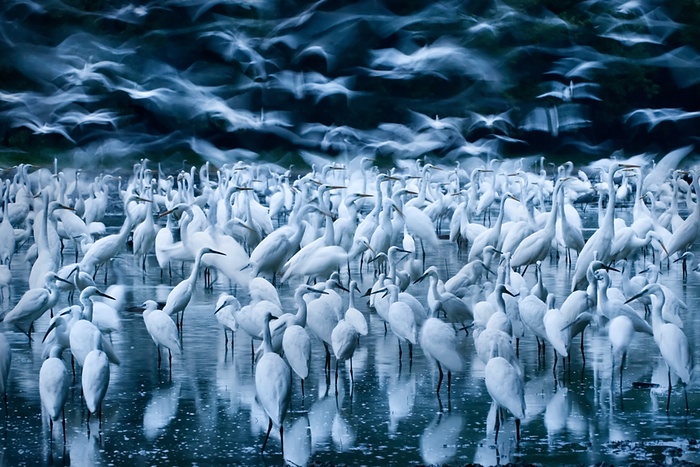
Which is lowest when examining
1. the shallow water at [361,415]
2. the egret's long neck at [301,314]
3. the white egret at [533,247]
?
the shallow water at [361,415]

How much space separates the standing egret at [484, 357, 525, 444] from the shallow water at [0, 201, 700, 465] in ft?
0.74

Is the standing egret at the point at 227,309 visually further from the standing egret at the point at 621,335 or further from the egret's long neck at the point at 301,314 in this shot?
the standing egret at the point at 621,335

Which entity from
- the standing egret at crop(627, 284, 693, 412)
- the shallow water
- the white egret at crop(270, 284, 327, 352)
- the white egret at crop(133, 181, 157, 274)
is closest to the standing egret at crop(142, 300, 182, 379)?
the shallow water

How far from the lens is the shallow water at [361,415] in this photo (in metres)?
5.82

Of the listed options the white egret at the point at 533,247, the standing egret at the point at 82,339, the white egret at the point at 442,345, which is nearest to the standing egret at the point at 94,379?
the standing egret at the point at 82,339

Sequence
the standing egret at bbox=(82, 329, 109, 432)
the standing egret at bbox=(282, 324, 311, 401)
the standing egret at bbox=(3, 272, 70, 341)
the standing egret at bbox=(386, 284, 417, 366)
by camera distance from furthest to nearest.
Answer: the standing egret at bbox=(3, 272, 70, 341) → the standing egret at bbox=(386, 284, 417, 366) → the standing egret at bbox=(282, 324, 311, 401) → the standing egret at bbox=(82, 329, 109, 432)

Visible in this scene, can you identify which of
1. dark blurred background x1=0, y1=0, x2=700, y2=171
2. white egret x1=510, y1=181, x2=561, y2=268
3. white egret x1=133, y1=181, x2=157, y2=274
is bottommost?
white egret x1=510, y1=181, x2=561, y2=268

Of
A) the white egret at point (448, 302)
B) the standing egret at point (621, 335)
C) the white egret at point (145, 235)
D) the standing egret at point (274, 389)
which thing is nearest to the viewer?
the standing egret at point (274, 389)

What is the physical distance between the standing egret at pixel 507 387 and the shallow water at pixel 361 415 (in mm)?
225

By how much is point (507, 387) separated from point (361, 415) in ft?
3.69

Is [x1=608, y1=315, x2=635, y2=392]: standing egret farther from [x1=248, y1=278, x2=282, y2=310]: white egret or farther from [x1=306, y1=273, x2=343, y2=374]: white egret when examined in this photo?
[x1=248, y1=278, x2=282, y2=310]: white egret

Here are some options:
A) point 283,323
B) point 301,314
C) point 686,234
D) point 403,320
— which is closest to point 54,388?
point 283,323

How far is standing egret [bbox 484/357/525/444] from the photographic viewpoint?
579 centimetres

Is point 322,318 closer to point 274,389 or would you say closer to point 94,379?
point 274,389
